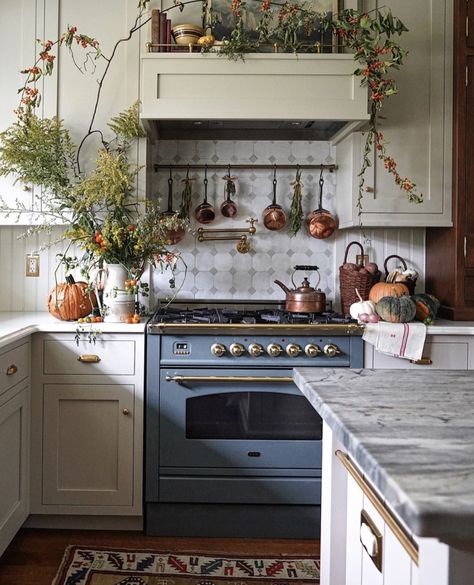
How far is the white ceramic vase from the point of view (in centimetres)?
263

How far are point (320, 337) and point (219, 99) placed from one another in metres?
1.15

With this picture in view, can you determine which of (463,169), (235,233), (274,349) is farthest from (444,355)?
(235,233)

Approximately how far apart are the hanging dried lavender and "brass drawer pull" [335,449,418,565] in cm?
201

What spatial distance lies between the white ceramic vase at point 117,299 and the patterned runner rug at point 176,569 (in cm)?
97

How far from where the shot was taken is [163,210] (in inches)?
Answer: 125

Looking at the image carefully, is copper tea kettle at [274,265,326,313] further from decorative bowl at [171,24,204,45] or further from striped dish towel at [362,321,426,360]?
decorative bowl at [171,24,204,45]

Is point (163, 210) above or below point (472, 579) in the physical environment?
above

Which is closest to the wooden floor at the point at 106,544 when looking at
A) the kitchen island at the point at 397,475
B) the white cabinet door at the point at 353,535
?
the kitchen island at the point at 397,475

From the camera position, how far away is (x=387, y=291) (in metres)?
2.82

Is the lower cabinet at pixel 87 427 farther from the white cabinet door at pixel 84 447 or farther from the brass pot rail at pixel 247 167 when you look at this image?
the brass pot rail at pixel 247 167

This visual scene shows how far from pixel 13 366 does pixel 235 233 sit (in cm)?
139

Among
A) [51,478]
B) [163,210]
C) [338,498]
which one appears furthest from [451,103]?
[51,478]

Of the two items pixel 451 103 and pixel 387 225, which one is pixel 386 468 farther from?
pixel 451 103

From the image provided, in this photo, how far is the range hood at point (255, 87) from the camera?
2.64 metres
